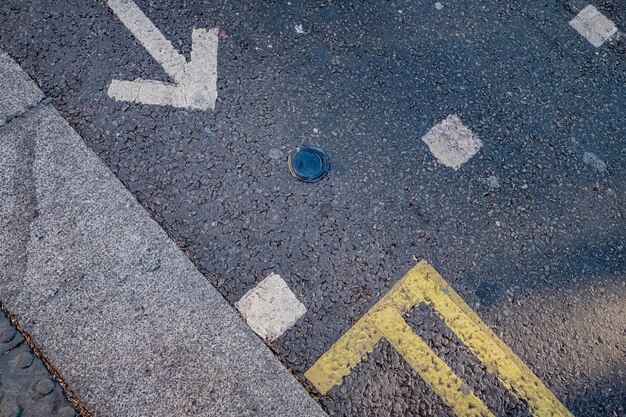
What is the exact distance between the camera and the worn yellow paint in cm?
242

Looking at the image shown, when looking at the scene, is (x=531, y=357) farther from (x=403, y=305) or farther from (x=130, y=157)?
(x=130, y=157)

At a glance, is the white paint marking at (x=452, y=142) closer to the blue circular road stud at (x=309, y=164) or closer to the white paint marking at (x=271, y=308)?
the blue circular road stud at (x=309, y=164)

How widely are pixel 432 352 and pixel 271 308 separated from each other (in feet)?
2.68

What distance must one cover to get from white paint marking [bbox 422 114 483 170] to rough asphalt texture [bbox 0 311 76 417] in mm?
2255

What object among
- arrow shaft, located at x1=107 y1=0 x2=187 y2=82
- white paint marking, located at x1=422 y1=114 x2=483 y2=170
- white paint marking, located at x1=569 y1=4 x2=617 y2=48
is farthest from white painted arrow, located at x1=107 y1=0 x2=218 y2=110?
white paint marking, located at x1=569 y1=4 x2=617 y2=48

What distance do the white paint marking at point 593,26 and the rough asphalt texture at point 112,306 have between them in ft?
9.53

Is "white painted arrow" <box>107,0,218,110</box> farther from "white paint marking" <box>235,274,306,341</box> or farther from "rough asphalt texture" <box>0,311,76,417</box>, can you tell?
"rough asphalt texture" <box>0,311,76,417</box>

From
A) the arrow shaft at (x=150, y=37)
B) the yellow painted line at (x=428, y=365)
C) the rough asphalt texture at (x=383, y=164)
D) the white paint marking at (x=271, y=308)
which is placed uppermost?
the arrow shaft at (x=150, y=37)

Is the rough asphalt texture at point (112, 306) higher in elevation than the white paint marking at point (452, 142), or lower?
lower

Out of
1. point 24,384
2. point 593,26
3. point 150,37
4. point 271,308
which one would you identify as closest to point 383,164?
point 271,308

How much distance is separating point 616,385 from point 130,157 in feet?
8.98

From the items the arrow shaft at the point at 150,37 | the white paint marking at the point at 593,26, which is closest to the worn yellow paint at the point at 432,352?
the arrow shaft at the point at 150,37

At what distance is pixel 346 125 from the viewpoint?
292 cm

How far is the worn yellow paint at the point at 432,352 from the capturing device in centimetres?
242
